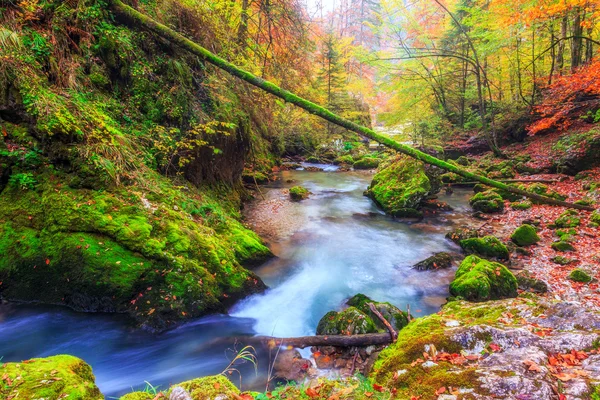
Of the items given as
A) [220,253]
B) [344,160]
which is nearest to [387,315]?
[220,253]

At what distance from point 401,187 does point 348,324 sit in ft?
26.9

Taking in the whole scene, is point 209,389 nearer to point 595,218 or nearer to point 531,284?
point 531,284

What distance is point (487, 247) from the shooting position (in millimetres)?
7203

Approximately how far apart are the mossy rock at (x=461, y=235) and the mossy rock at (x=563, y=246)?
1689 millimetres

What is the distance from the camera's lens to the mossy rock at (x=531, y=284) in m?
5.43

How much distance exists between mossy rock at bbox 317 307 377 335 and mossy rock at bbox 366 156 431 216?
7088 mm

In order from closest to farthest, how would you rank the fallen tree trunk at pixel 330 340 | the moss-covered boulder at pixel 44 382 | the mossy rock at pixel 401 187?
the moss-covered boulder at pixel 44 382 < the fallen tree trunk at pixel 330 340 < the mossy rock at pixel 401 187

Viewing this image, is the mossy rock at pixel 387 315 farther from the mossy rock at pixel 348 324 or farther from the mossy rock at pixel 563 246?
the mossy rock at pixel 563 246

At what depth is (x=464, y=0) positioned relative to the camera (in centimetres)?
1902

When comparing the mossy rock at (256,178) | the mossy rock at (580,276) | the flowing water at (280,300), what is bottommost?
the flowing water at (280,300)

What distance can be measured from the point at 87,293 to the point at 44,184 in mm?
1821

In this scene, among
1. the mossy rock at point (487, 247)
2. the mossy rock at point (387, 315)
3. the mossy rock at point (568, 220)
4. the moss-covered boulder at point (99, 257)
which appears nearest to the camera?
the moss-covered boulder at point (99, 257)

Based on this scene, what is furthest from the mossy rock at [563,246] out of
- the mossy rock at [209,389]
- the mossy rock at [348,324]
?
the mossy rock at [209,389]

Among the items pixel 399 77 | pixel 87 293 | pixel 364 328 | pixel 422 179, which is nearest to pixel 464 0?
pixel 399 77
